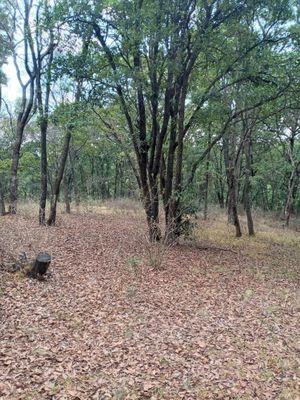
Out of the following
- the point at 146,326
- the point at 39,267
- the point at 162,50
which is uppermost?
the point at 162,50

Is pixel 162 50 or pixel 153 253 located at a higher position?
pixel 162 50

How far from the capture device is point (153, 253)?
325 inches

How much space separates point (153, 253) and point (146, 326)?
3.18 meters

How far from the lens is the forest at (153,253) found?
13.2 ft

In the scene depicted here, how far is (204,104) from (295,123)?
942 centimetres

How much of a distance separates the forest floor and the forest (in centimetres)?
2

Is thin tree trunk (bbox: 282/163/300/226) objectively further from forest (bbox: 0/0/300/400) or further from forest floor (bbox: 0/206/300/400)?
forest floor (bbox: 0/206/300/400)

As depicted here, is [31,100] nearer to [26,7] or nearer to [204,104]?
[26,7]

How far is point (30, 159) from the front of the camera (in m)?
19.3

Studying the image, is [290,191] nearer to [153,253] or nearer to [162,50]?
[162,50]

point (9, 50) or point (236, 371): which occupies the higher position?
point (9, 50)

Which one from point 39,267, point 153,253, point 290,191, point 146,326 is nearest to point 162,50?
point 153,253

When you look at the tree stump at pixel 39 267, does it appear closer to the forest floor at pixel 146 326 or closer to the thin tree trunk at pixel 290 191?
the forest floor at pixel 146 326

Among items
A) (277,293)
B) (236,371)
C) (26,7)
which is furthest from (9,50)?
(236,371)
